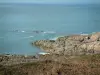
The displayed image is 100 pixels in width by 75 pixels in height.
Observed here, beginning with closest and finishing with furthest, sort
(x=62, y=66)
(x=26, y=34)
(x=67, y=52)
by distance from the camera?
(x=62, y=66)
(x=67, y=52)
(x=26, y=34)

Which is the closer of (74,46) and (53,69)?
(53,69)

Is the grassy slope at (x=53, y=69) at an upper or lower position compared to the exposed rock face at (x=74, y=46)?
lower

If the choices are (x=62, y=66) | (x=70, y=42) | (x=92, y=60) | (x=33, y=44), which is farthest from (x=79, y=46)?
(x=62, y=66)

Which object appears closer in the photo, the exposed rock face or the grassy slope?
the grassy slope

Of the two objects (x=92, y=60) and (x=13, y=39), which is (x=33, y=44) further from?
(x=92, y=60)

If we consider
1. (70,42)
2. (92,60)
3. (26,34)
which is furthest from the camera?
(26,34)

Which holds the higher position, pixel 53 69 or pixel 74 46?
pixel 74 46

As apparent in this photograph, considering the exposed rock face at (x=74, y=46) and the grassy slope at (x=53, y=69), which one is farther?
the exposed rock face at (x=74, y=46)

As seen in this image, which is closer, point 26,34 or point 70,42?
point 70,42
